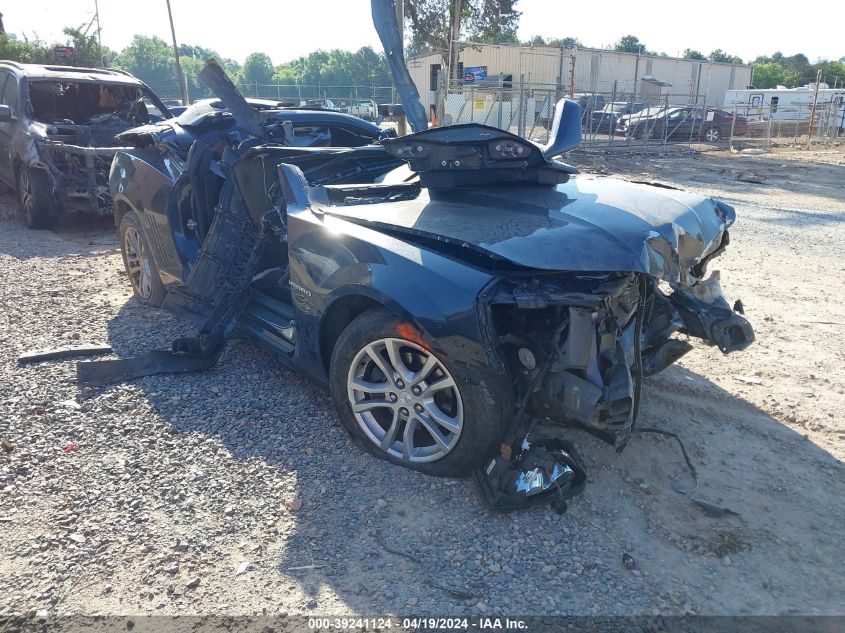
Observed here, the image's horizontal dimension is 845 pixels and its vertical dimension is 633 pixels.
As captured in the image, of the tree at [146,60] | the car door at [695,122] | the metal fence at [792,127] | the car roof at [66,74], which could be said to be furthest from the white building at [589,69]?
the tree at [146,60]

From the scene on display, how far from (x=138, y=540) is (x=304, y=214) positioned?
1.78m

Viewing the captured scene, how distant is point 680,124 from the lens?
74.9 ft

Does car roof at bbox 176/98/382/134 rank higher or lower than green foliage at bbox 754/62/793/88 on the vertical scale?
lower

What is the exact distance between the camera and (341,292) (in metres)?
3.15

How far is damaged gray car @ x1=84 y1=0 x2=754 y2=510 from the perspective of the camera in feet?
8.91

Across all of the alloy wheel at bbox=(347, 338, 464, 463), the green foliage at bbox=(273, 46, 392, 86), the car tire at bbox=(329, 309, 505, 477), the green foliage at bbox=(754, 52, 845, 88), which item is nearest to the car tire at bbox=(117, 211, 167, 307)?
the car tire at bbox=(329, 309, 505, 477)

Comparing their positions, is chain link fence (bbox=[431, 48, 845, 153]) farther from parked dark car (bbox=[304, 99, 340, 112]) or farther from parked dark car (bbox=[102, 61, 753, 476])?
parked dark car (bbox=[102, 61, 753, 476])

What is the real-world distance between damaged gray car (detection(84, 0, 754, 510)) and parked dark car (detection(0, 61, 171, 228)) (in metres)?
3.68

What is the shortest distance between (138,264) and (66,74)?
537 cm

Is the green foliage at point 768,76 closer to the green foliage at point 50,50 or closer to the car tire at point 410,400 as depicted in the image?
the green foliage at point 50,50

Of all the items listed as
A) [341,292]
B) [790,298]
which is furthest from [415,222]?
[790,298]

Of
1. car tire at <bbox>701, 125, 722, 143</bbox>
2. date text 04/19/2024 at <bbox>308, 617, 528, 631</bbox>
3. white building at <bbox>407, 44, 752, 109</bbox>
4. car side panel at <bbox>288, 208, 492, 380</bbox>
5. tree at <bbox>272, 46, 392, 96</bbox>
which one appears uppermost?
tree at <bbox>272, 46, 392, 96</bbox>

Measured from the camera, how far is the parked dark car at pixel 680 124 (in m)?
22.7

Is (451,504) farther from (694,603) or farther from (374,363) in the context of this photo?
(694,603)
